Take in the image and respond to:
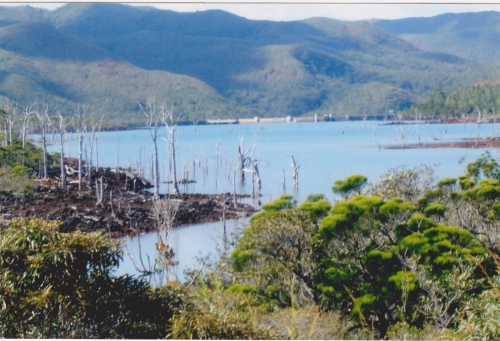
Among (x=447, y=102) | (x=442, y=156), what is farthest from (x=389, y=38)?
(x=442, y=156)

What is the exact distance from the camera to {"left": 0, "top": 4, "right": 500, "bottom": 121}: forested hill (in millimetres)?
24047

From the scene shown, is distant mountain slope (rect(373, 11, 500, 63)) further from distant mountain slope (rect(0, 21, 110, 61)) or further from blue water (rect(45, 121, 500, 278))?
distant mountain slope (rect(0, 21, 110, 61))

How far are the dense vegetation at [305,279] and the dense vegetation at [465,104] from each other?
77.7 ft

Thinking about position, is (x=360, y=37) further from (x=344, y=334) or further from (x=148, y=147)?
(x=344, y=334)

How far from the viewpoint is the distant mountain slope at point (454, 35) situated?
42.1m

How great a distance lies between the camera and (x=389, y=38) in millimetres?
50125

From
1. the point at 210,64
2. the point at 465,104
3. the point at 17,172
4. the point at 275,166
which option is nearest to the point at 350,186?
the point at 17,172

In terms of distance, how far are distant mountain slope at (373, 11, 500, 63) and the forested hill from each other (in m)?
1.08

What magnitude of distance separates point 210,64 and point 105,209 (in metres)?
30.4

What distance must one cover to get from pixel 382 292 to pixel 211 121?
2768cm

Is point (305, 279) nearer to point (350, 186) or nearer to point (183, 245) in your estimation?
point (350, 186)

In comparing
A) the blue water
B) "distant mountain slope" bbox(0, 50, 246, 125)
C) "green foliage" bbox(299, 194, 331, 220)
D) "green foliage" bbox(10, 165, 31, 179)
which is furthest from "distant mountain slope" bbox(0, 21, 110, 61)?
"green foliage" bbox(299, 194, 331, 220)

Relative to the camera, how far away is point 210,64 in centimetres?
4175

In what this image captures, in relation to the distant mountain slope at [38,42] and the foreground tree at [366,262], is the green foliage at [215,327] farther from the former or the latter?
the distant mountain slope at [38,42]
